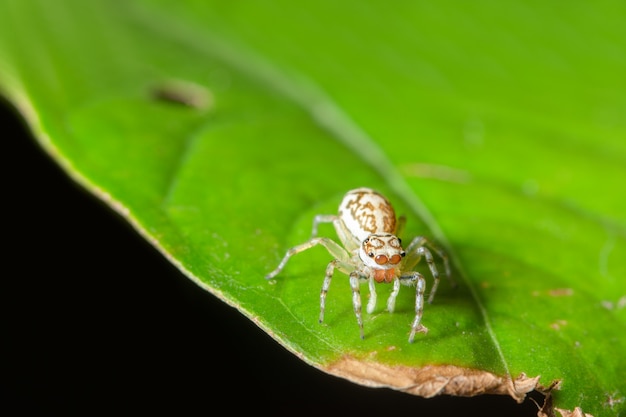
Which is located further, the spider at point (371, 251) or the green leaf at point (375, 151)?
the spider at point (371, 251)

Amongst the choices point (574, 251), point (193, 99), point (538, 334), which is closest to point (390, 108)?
point (193, 99)

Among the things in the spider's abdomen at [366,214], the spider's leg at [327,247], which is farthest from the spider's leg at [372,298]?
the spider's abdomen at [366,214]

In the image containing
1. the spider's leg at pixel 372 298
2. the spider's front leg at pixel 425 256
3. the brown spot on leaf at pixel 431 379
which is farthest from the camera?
the spider's front leg at pixel 425 256

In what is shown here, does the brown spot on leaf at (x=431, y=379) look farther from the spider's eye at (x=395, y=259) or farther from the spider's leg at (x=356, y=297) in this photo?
the spider's eye at (x=395, y=259)

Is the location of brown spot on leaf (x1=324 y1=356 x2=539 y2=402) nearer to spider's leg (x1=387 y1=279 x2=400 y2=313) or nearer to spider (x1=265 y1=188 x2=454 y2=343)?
spider (x1=265 y1=188 x2=454 y2=343)

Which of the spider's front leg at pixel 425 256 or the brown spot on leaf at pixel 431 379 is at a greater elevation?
the brown spot on leaf at pixel 431 379

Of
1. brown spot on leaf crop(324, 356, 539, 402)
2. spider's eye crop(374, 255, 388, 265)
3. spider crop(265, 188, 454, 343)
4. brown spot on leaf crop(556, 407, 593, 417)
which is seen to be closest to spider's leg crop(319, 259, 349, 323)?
spider crop(265, 188, 454, 343)
